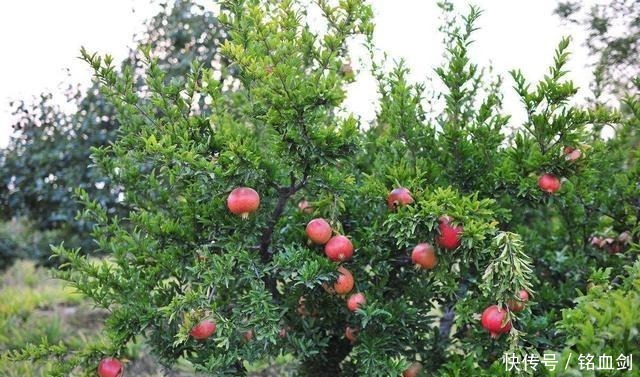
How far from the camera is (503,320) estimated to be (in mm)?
1796

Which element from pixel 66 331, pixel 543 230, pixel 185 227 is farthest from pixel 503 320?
pixel 66 331

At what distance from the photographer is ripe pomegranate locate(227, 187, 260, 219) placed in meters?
1.89

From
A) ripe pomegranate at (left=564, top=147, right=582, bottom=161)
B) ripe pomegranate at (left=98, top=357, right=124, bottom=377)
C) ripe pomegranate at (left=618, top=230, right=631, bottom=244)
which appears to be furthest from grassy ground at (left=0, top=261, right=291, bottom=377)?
ripe pomegranate at (left=564, top=147, right=582, bottom=161)

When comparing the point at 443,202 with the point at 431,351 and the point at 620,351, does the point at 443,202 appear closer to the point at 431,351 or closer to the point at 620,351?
the point at 620,351

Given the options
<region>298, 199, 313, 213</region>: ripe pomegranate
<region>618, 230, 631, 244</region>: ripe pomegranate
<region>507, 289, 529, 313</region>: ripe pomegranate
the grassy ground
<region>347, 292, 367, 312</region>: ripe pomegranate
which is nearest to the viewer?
<region>507, 289, 529, 313</region>: ripe pomegranate

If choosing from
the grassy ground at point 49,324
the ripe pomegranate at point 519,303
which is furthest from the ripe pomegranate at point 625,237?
the grassy ground at point 49,324

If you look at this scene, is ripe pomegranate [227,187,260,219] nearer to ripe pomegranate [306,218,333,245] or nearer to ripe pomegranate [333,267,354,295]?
ripe pomegranate [306,218,333,245]

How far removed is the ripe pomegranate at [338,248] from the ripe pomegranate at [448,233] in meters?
0.28

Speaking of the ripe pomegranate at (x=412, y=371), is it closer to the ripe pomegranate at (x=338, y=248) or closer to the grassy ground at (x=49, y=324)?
the ripe pomegranate at (x=338, y=248)

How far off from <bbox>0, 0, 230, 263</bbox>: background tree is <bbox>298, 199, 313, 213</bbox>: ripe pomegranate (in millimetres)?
1961

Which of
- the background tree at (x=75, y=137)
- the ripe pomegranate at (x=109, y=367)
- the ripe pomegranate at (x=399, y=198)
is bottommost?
the ripe pomegranate at (x=109, y=367)

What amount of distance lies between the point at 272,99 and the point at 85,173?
2.88 m

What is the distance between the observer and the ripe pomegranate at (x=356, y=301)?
6.71ft

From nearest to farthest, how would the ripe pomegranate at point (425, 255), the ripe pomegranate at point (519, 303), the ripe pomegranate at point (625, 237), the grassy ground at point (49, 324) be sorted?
the ripe pomegranate at point (519, 303) → the ripe pomegranate at point (425, 255) → the ripe pomegranate at point (625, 237) → the grassy ground at point (49, 324)
